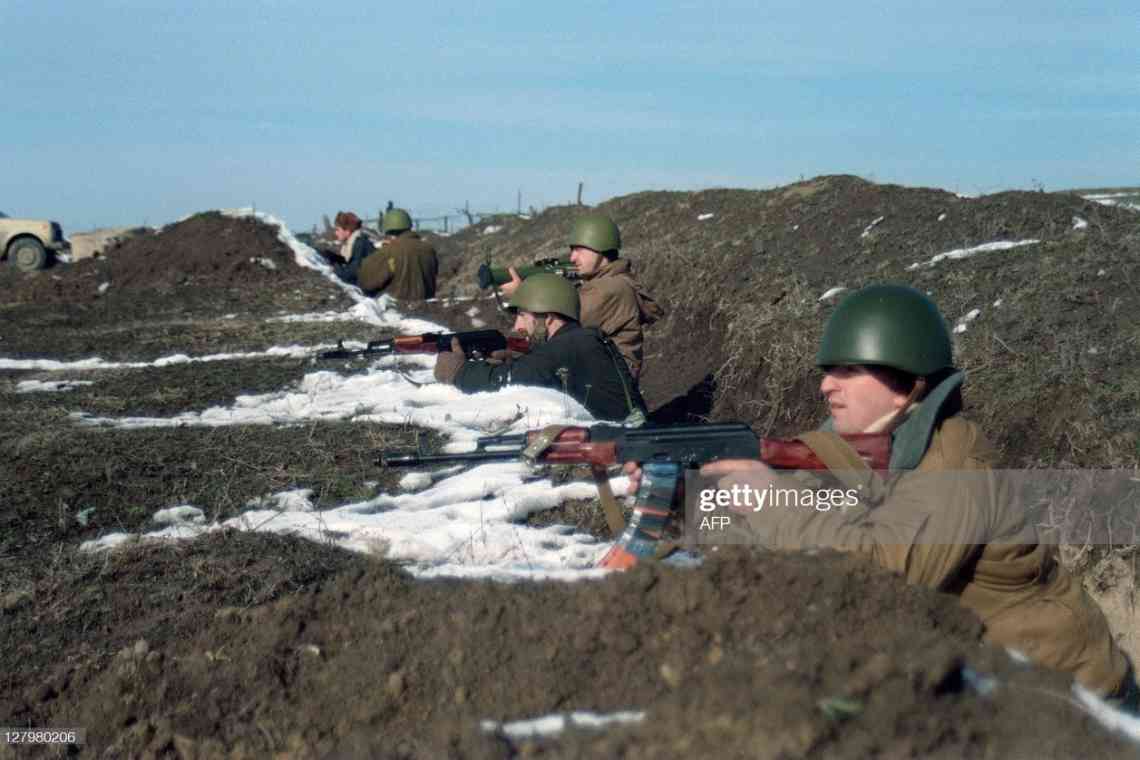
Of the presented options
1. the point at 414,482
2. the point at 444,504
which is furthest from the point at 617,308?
the point at 444,504

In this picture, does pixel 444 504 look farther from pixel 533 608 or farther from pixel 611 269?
pixel 611 269

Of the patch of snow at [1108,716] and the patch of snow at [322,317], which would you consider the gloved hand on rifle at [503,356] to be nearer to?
the patch of snow at [1108,716]

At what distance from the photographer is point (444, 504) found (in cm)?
609

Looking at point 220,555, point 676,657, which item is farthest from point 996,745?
point 220,555

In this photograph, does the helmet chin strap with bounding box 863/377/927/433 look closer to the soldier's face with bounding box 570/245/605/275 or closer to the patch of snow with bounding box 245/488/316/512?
the patch of snow with bounding box 245/488/316/512

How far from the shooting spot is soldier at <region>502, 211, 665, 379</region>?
852 centimetres

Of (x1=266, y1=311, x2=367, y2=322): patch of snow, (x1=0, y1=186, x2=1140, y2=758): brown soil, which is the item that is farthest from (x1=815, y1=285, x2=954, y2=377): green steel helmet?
(x1=266, y1=311, x2=367, y2=322): patch of snow

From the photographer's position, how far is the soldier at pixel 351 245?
19.0 metres

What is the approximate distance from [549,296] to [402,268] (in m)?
9.99

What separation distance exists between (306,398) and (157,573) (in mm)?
4907

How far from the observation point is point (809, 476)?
350 centimetres

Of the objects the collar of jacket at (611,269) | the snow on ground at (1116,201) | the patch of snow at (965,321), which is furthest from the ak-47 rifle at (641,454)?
the snow on ground at (1116,201)

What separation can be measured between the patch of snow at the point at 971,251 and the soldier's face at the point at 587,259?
138 inches

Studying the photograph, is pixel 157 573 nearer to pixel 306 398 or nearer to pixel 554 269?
pixel 306 398
